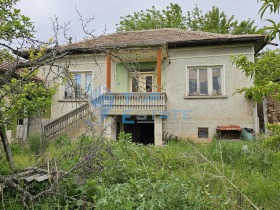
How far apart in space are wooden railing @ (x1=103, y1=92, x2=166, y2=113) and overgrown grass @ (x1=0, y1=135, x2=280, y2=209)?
17.6 feet

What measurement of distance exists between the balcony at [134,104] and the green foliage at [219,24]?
55.4 ft

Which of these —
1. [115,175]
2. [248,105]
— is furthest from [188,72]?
[115,175]

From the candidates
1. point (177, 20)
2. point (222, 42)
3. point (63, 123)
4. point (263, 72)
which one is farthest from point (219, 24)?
point (263, 72)

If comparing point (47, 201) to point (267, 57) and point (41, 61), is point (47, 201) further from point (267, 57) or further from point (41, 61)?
point (267, 57)

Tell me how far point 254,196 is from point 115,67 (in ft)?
37.0

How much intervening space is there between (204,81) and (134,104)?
3926mm

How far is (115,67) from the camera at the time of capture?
559 inches

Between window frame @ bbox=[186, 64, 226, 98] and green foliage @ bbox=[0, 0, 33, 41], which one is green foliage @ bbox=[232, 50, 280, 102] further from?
window frame @ bbox=[186, 64, 226, 98]

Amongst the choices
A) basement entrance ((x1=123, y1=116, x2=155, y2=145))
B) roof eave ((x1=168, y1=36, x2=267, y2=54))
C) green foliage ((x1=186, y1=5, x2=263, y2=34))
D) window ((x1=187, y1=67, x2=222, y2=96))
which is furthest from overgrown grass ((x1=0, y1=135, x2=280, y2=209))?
green foliage ((x1=186, y1=5, x2=263, y2=34))

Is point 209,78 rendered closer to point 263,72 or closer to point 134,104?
point 134,104

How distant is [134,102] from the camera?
12000 mm

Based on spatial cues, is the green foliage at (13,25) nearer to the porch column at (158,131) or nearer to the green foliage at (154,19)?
the porch column at (158,131)

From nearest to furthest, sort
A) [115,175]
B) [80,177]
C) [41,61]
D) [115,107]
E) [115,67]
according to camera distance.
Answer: [41,61] → [80,177] → [115,175] → [115,107] → [115,67]

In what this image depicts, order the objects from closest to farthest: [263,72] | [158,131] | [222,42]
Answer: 1. [263,72]
2. [158,131]
3. [222,42]
